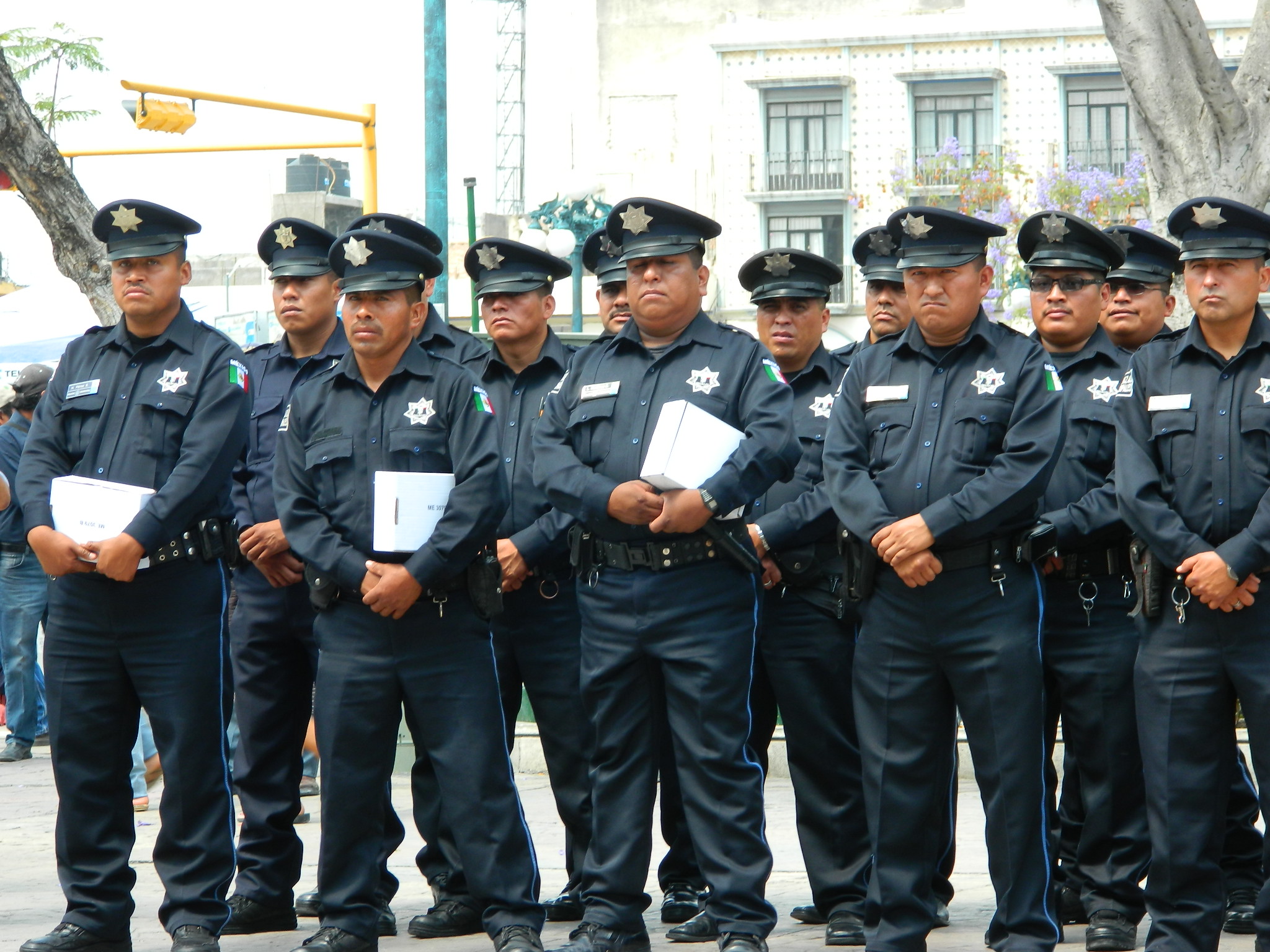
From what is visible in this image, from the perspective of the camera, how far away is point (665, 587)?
18.2ft

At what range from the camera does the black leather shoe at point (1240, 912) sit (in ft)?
19.4

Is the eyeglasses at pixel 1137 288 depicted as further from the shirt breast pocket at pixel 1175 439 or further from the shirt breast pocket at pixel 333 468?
the shirt breast pocket at pixel 333 468

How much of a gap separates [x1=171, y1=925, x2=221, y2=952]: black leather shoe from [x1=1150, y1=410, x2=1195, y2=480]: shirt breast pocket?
3.50 meters

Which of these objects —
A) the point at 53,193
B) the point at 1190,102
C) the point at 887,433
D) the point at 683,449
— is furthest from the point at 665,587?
the point at 53,193

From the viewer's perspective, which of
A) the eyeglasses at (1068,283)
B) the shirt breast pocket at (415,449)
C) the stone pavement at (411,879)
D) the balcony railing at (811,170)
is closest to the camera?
the shirt breast pocket at (415,449)

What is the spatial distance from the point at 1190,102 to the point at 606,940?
6614 millimetres

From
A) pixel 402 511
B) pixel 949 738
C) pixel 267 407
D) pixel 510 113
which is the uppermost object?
pixel 510 113

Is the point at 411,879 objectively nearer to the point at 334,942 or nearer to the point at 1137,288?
the point at 334,942

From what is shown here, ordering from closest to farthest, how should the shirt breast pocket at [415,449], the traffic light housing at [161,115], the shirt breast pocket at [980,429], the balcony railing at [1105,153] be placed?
the shirt breast pocket at [980,429]
the shirt breast pocket at [415,449]
the traffic light housing at [161,115]
the balcony railing at [1105,153]

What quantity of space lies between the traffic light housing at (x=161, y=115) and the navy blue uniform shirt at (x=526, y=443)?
29.0 ft

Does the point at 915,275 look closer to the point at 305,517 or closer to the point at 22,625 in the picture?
the point at 305,517

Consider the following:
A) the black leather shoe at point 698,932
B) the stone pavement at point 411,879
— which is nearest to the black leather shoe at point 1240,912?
the stone pavement at point 411,879

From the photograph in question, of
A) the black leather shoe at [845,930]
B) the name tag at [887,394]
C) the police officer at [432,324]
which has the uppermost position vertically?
the police officer at [432,324]

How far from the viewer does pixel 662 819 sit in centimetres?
645
